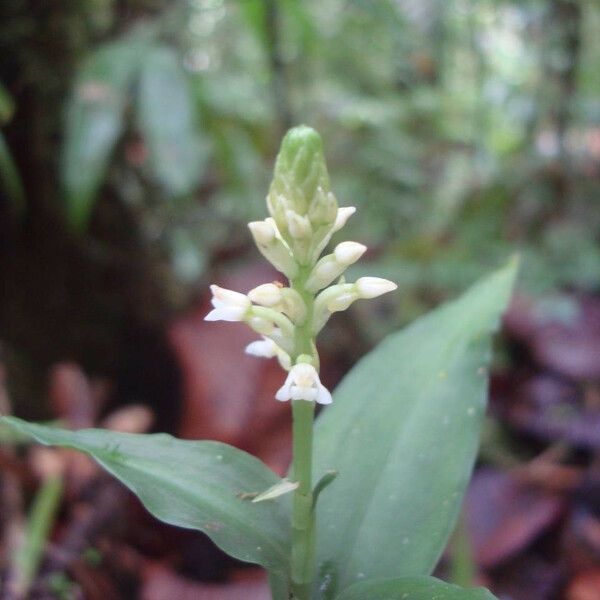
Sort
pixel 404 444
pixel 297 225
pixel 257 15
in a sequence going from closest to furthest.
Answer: pixel 297 225 → pixel 404 444 → pixel 257 15

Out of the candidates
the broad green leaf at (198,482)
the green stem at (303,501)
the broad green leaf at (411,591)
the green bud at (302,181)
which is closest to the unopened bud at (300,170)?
the green bud at (302,181)

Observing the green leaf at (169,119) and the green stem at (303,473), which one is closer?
the green stem at (303,473)

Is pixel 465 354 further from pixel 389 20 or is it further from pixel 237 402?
pixel 389 20

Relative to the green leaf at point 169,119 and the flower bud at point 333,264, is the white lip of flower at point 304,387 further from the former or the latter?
the green leaf at point 169,119

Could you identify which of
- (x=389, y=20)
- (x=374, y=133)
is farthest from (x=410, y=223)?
(x=389, y=20)

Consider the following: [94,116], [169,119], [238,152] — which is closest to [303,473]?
[169,119]

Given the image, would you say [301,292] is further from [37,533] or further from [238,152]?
[238,152]
